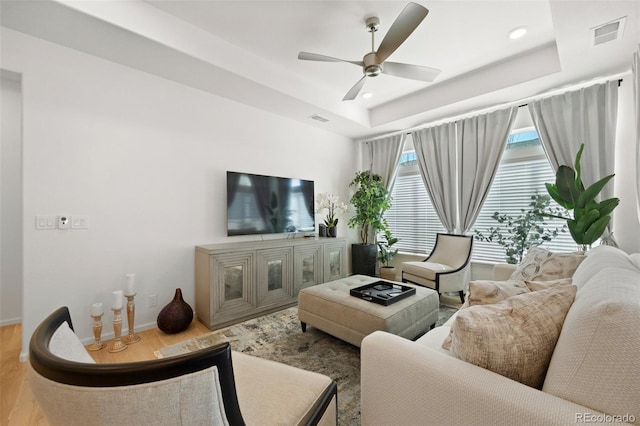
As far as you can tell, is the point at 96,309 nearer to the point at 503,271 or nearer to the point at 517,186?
the point at 503,271

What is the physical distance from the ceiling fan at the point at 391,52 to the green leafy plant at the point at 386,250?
261 centimetres

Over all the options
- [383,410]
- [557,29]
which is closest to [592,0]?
[557,29]

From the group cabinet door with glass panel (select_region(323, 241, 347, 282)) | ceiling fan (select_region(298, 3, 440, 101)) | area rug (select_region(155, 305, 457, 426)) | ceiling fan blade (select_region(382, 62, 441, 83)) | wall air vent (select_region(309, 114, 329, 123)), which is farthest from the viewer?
wall air vent (select_region(309, 114, 329, 123))

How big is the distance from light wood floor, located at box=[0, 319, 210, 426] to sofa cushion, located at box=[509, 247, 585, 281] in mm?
2831

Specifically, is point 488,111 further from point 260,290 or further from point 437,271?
point 260,290

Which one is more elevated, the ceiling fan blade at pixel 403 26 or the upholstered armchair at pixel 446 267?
the ceiling fan blade at pixel 403 26

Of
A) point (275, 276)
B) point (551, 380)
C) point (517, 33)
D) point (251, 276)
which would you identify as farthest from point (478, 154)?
point (551, 380)

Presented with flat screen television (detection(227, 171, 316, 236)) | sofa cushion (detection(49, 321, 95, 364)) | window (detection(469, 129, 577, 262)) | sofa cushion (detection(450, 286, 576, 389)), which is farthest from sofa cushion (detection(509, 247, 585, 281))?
flat screen television (detection(227, 171, 316, 236))

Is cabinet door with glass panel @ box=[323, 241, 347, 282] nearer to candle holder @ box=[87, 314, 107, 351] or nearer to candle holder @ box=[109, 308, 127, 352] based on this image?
candle holder @ box=[109, 308, 127, 352]

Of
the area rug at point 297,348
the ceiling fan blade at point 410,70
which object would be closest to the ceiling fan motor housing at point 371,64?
the ceiling fan blade at point 410,70

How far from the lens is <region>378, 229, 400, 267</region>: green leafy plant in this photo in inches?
180

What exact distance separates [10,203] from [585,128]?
6150 mm

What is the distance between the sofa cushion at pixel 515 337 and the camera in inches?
33.9

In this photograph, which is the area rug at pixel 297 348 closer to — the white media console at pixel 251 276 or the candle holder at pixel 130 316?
the white media console at pixel 251 276
